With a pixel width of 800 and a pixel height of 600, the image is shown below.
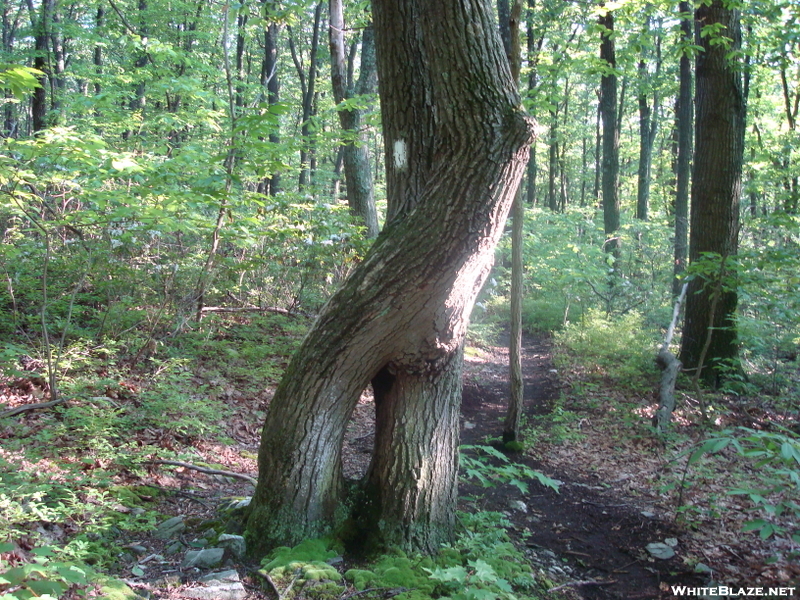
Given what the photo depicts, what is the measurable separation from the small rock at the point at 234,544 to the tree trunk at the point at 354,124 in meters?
6.34

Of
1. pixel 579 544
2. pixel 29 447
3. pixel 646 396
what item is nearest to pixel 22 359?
pixel 29 447

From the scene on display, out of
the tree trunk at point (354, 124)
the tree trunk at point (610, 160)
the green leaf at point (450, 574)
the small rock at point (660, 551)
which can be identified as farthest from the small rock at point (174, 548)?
the tree trunk at point (610, 160)

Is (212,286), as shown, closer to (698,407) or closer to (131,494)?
(131,494)

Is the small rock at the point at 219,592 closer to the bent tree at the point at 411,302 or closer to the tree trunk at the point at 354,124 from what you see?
the bent tree at the point at 411,302

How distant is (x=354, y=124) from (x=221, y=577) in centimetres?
774

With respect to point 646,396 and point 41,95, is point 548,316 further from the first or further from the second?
point 41,95

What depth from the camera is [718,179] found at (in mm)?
7820

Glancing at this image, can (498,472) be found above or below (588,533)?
above

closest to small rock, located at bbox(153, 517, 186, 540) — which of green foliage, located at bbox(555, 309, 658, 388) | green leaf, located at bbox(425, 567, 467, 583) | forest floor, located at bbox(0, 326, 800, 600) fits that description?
forest floor, located at bbox(0, 326, 800, 600)

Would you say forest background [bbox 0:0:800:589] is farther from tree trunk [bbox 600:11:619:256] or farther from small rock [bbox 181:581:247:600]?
tree trunk [bbox 600:11:619:256]

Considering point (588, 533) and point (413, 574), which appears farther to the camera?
point (588, 533)

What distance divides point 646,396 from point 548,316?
23.0ft

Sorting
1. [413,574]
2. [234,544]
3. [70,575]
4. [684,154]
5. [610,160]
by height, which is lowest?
[413,574]

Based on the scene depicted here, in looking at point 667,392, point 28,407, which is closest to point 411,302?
point 28,407
